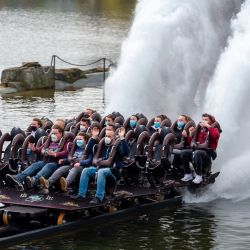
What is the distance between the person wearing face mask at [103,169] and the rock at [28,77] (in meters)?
24.2

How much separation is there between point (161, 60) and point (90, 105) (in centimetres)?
825

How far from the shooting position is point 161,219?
2358cm

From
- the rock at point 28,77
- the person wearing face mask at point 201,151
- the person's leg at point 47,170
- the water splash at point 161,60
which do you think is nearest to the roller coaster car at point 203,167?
the person wearing face mask at point 201,151

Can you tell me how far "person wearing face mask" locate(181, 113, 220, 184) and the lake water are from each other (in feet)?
2.77

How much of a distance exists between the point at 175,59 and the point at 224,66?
593 centimetres

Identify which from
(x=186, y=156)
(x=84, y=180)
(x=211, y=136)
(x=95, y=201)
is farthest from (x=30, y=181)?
(x=211, y=136)

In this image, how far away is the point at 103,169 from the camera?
2225cm

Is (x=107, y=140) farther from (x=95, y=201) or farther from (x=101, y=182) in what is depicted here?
(x=95, y=201)

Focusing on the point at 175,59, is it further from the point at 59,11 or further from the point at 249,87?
the point at 59,11

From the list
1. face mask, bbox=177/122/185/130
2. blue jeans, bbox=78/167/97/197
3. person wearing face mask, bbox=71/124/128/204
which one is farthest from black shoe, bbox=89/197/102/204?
face mask, bbox=177/122/185/130

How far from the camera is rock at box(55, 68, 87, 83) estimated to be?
48688mm

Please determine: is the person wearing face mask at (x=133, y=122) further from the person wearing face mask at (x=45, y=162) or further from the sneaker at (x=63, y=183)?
the sneaker at (x=63, y=183)

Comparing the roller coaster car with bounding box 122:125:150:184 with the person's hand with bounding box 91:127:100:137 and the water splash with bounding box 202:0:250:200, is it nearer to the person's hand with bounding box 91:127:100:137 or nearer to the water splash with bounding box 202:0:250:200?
the person's hand with bounding box 91:127:100:137

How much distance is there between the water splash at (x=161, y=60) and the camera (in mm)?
34344
